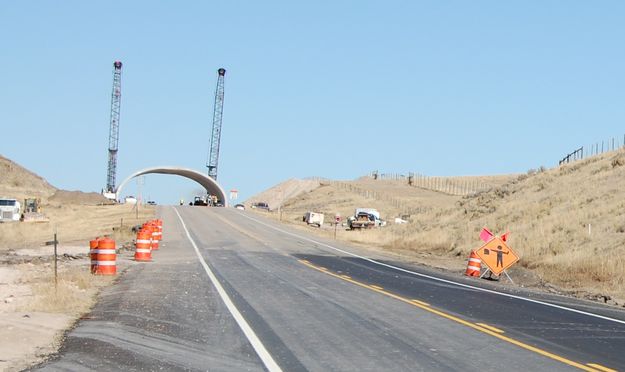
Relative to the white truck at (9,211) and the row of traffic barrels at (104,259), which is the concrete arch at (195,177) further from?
the row of traffic barrels at (104,259)

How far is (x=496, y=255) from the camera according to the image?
2702cm

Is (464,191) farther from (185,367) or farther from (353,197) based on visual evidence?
(185,367)

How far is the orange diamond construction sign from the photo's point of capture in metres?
26.8

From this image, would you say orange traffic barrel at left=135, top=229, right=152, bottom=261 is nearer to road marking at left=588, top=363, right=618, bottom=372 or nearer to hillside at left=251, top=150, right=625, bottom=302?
hillside at left=251, top=150, right=625, bottom=302

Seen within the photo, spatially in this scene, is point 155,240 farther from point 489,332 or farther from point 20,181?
point 20,181

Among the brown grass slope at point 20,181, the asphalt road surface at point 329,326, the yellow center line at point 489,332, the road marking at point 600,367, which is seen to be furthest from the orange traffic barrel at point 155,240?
the brown grass slope at point 20,181

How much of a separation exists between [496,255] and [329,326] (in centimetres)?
1539

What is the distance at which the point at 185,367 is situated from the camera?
369 inches

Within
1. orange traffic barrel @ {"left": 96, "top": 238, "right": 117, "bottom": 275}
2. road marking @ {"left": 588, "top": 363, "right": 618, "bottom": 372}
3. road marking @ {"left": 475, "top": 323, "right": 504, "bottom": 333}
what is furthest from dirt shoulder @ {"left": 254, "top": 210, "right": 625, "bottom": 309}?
orange traffic barrel @ {"left": 96, "top": 238, "right": 117, "bottom": 275}

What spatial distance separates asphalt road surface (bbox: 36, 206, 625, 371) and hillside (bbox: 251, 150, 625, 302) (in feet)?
16.0

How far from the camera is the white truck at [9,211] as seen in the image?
5809 cm

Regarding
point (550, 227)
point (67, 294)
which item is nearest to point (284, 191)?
point (550, 227)

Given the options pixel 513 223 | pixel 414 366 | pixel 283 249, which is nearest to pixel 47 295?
pixel 414 366

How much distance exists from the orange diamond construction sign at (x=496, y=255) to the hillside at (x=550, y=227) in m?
1.20
